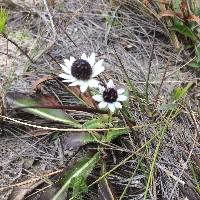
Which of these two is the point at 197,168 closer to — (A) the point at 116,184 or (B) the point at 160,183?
(B) the point at 160,183

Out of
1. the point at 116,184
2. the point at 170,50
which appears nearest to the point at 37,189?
the point at 116,184

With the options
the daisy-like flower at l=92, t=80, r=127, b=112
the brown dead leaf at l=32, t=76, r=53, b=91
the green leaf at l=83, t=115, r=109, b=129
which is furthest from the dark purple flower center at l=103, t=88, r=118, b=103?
the brown dead leaf at l=32, t=76, r=53, b=91

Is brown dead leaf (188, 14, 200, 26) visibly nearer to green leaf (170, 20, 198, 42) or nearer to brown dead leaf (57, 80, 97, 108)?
green leaf (170, 20, 198, 42)

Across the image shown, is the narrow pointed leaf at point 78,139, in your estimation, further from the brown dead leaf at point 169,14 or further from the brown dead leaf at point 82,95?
the brown dead leaf at point 169,14

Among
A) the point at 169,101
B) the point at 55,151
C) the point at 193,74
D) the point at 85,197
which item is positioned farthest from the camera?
the point at 193,74

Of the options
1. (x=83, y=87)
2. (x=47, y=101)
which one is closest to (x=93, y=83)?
(x=83, y=87)

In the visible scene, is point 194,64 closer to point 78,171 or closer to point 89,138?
point 89,138
